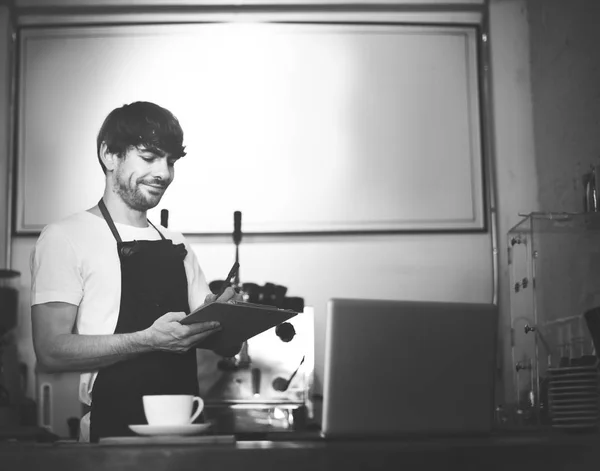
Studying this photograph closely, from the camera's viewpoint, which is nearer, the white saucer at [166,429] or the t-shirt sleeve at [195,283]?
the white saucer at [166,429]

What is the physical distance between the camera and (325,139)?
11.4ft

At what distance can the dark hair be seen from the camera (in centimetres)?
322

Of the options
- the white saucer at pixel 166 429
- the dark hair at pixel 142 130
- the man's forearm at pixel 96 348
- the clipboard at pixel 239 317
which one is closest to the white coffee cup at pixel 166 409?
the white saucer at pixel 166 429

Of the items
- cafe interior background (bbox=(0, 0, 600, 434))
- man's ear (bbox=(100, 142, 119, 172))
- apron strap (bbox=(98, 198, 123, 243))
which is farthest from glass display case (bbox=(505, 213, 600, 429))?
man's ear (bbox=(100, 142, 119, 172))

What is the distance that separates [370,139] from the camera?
3.49m

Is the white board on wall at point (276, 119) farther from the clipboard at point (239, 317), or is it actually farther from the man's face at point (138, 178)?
the clipboard at point (239, 317)

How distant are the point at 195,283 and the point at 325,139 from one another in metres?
0.94

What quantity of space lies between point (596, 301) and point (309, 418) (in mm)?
1153

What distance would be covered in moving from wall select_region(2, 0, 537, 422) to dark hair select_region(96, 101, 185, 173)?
44 cm

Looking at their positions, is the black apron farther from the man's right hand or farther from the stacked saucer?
the stacked saucer

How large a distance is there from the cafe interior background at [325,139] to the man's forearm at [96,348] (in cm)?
80

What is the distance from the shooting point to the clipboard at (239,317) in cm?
200

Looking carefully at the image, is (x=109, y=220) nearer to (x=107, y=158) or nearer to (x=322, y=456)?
(x=107, y=158)

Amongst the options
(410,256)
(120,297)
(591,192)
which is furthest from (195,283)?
(591,192)
